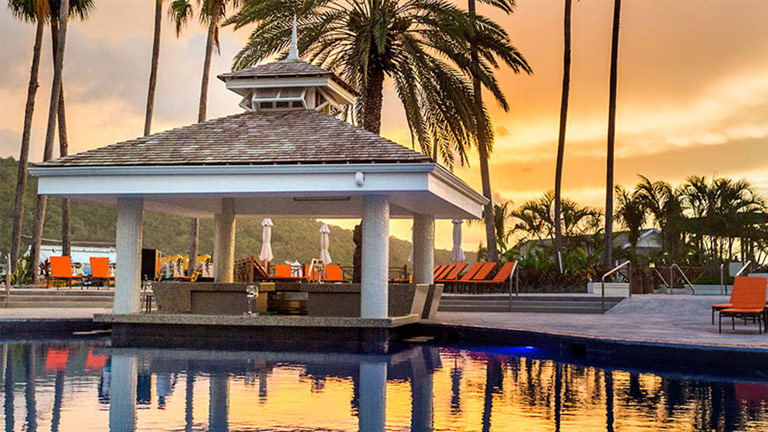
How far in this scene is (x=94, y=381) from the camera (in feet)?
37.5

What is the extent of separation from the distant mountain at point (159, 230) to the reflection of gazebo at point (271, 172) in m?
41.5

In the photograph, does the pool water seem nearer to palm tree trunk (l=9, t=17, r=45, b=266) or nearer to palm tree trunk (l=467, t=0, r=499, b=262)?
palm tree trunk (l=467, t=0, r=499, b=262)

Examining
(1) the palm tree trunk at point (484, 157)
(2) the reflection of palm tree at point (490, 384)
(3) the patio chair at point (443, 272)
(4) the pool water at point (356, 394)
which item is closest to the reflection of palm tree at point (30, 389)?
(4) the pool water at point (356, 394)

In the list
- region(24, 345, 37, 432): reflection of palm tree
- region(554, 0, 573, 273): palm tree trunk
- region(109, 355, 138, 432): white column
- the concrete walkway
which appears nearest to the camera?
region(24, 345, 37, 432): reflection of palm tree

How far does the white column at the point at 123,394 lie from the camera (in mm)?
8305

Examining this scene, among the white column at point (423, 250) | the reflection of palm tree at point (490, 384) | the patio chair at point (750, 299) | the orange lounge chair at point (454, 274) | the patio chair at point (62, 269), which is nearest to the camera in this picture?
the reflection of palm tree at point (490, 384)

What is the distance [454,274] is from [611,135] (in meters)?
7.32

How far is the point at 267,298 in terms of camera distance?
1955 cm

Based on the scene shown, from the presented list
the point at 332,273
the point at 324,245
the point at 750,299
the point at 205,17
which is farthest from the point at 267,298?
the point at 205,17

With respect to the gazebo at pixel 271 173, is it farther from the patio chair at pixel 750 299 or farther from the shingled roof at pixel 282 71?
the patio chair at pixel 750 299

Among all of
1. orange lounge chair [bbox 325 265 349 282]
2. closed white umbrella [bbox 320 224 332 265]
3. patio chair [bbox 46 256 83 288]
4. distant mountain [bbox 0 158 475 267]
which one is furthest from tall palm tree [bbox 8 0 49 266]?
distant mountain [bbox 0 158 475 267]

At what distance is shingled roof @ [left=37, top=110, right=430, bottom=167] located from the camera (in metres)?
16.9

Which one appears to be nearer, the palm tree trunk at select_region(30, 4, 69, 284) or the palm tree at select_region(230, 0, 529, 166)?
the palm tree at select_region(230, 0, 529, 166)

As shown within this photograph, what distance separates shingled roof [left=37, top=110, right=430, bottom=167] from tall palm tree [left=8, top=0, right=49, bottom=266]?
1493 cm
